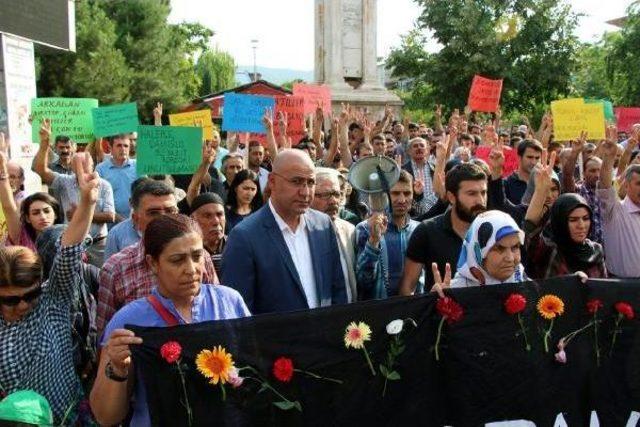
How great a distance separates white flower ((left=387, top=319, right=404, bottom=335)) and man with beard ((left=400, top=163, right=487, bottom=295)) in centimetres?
92

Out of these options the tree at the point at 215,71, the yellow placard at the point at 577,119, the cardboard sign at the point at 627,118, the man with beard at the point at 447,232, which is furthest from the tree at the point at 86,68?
the tree at the point at 215,71

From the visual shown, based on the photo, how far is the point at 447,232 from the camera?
167 inches

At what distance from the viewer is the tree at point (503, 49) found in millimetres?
23031

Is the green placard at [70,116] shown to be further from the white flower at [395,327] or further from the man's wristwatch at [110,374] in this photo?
the man's wristwatch at [110,374]

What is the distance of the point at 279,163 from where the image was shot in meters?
3.80

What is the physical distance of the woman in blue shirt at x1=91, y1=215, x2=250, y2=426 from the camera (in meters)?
2.64

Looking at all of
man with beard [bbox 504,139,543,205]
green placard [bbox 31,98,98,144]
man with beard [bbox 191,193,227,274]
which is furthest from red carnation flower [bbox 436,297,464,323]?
green placard [bbox 31,98,98,144]

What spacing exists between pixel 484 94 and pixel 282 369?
375 inches

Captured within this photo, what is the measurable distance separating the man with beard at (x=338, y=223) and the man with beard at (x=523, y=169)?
2.29m

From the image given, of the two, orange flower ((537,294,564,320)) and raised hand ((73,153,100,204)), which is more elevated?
raised hand ((73,153,100,204))

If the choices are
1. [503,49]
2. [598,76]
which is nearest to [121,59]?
[503,49]

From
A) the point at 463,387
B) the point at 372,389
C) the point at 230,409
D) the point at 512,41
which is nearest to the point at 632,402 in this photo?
the point at 463,387

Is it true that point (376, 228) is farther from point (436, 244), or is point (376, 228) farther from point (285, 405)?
point (285, 405)

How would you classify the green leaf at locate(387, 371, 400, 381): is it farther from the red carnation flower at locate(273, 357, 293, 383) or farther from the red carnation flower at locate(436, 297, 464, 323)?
the red carnation flower at locate(273, 357, 293, 383)
